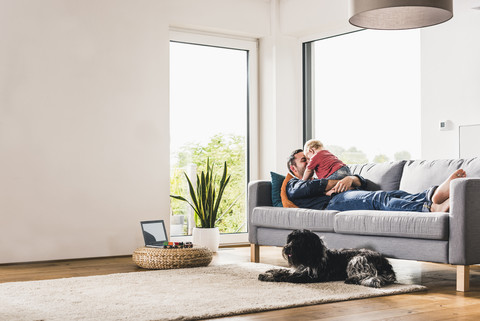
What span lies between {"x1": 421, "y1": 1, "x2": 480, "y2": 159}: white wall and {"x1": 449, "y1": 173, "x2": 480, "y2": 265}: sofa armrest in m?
1.58

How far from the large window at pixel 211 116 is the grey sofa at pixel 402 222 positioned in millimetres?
1382

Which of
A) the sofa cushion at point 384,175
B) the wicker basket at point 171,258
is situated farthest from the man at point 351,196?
the wicker basket at point 171,258

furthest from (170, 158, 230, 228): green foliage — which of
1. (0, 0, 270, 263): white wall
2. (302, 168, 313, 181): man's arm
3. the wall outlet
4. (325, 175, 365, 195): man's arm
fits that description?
the wall outlet

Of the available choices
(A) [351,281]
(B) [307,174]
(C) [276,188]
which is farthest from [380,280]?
(C) [276,188]

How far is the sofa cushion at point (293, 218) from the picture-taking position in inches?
163

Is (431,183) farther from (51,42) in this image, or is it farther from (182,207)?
(51,42)

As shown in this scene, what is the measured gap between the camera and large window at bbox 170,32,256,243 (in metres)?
6.07

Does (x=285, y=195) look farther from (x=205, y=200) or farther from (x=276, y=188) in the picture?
(x=205, y=200)

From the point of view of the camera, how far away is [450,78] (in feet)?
16.3

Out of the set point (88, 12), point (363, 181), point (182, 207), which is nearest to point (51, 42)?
point (88, 12)

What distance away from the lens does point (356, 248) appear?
379cm

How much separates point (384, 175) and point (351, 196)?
0.42m

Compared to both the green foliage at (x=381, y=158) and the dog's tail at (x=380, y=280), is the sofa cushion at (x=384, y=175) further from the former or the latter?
the dog's tail at (x=380, y=280)

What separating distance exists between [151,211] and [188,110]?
114 cm
